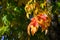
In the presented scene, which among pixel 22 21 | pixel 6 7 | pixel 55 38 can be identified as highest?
pixel 6 7

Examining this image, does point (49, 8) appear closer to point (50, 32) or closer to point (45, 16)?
point (45, 16)

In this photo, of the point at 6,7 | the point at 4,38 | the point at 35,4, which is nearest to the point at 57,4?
the point at 35,4

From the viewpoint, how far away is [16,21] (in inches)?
111

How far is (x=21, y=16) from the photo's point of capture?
9.53 feet

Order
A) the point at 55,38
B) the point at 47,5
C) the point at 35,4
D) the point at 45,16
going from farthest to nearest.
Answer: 1. the point at 55,38
2. the point at 47,5
3. the point at 35,4
4. the point at 45,16

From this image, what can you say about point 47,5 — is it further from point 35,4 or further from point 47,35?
point 47,35

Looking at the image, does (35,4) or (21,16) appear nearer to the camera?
(35,4)

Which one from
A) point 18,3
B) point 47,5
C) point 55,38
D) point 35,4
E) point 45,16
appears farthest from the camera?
point 55,38

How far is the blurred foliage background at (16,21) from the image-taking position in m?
2.80

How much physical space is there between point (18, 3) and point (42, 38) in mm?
688

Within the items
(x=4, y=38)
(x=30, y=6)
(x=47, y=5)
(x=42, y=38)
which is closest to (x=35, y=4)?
(x=30, y=6)

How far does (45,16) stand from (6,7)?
83 cm

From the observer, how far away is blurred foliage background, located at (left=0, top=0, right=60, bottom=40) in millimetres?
2801

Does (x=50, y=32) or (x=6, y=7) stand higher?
(x=6, y=7)
